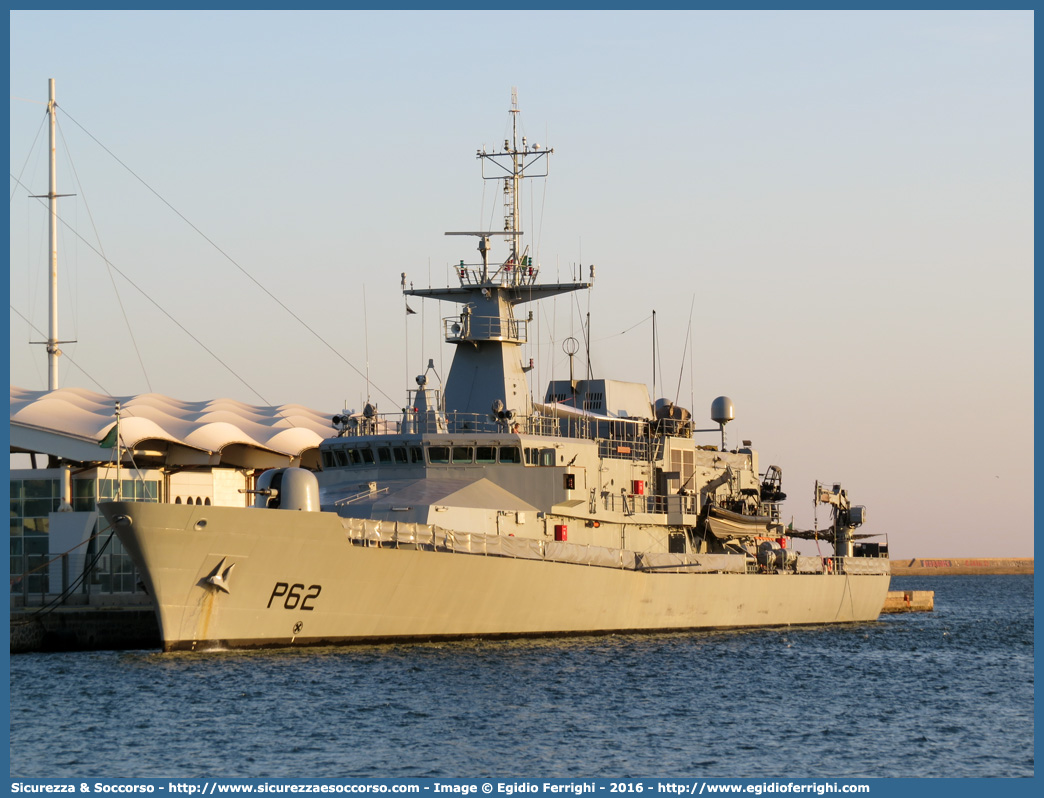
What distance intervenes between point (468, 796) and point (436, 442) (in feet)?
53.0

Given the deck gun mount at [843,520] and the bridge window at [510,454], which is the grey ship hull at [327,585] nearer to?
the bridge window at [510,454]

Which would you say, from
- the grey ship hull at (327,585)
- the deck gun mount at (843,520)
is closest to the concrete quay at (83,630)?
the grey ship hull at (327,585)

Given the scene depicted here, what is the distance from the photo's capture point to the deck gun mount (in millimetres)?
46531

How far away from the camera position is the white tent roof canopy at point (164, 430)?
1837 inches

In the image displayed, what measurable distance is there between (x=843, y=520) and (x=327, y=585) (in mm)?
24471

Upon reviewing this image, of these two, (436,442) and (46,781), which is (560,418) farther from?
(46,781)

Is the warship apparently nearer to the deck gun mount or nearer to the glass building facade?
the deck gun mount

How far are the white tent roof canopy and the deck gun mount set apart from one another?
63.9 feet

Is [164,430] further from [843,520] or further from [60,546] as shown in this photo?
[843,520]

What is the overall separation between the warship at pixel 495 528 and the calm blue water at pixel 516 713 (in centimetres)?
98

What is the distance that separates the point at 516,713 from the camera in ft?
74.3

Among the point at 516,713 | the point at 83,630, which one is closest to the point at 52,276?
the point at 83,630

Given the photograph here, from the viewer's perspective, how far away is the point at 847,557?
4606cm

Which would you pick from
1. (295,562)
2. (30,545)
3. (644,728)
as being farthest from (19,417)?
(644,728)
